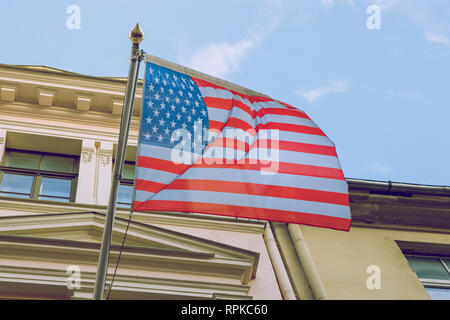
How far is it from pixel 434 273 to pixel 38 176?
7.71 meters

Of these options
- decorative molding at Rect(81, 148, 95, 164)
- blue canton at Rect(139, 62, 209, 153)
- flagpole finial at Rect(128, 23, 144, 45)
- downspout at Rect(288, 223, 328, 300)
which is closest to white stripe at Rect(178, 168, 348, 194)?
blue canton at Rect(139, 62, 209, 153)

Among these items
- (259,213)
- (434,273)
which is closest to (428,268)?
(434,273)

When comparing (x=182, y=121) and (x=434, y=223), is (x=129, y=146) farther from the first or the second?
(x=434, y=223)

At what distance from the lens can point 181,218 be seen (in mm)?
11195

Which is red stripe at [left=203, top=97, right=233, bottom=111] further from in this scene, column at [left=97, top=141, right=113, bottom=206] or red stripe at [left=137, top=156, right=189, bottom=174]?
column at [left=97, top=141, right=113, bottom=206]

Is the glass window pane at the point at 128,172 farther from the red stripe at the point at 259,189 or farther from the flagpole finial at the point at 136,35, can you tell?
Result: the flagpole finial at the point at 136,35

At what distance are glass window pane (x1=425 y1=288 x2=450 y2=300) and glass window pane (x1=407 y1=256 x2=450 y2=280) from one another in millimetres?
382

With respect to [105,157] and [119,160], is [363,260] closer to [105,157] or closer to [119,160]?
[105,157]

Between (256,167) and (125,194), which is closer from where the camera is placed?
(256,167)

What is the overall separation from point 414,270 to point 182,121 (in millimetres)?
5919

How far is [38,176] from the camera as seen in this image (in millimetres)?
12398

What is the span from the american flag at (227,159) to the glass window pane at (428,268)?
13.4 ft

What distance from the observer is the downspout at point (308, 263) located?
33.2 feet

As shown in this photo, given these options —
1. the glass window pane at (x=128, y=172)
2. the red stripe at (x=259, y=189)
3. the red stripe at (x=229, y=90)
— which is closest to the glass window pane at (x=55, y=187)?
the glass window pane at (x=128, y=172)
